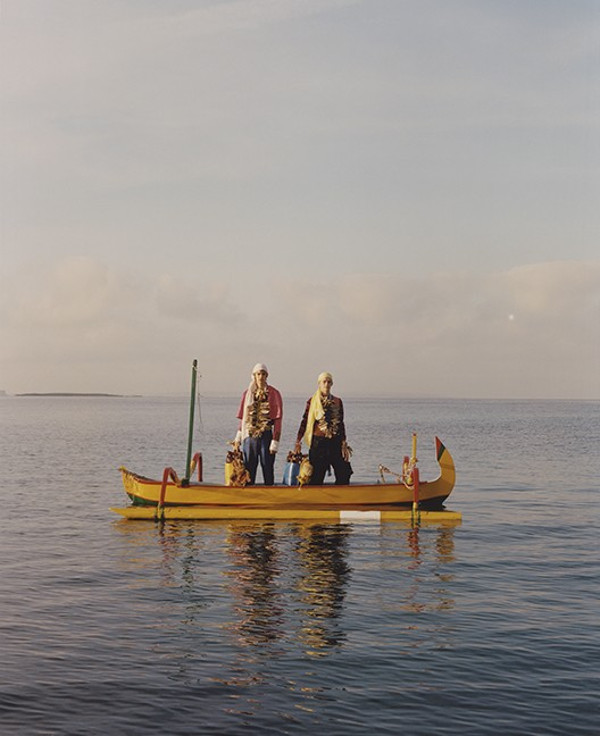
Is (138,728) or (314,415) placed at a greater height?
(314,415)

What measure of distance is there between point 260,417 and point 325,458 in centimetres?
165

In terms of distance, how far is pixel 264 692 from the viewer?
28.9ft

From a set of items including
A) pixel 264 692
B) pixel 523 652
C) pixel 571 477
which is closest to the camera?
pixel 264 692

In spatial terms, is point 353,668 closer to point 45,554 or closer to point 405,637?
point 405,637

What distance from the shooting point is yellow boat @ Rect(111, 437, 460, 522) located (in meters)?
19.2

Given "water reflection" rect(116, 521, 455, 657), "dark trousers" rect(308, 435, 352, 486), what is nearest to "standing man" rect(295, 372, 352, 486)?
"dark trousers" rect(308, 435, 352, 486)

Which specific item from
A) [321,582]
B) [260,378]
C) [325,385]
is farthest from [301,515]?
[321,582]

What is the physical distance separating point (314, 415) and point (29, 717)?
36.4 feet

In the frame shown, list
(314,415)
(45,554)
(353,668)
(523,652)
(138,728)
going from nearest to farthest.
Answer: (138,728) → (353,668) → (523,652) → (45,554) → (314,415)

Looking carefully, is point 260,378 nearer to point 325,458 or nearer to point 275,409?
point 275,409

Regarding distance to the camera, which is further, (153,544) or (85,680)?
(153,544)

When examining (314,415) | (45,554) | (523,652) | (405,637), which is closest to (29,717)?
(405,637)

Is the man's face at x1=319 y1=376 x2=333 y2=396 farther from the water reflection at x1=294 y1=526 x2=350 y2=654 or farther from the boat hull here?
the water reflection at x1=294 y1=526 x2=350 y2=654

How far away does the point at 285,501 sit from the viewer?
19.2m
